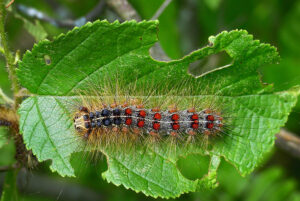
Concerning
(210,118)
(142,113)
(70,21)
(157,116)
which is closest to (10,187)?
(142,113)

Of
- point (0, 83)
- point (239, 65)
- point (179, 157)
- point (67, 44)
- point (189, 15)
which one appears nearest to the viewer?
point (67, 44)

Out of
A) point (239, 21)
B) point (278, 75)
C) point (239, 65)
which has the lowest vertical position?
point (239, 65)

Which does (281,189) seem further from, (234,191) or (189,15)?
(189,15)

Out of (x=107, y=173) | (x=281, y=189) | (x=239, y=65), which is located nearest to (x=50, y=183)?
(x=107, y=173)

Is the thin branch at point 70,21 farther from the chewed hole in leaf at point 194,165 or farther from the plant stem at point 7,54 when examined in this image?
the chewed hole in leaf at point 194,165

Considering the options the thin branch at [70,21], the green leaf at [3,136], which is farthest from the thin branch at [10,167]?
the thin branch at [70,21]

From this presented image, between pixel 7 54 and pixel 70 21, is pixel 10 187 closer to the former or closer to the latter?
pixel 7 54
